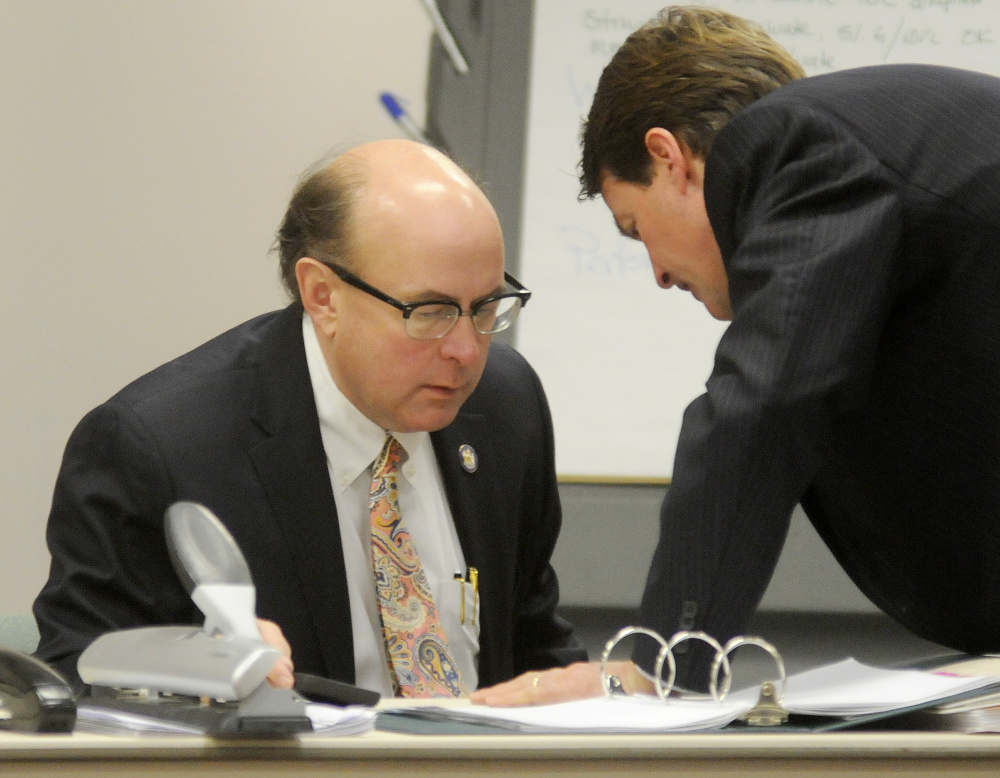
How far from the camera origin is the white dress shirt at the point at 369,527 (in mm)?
1547

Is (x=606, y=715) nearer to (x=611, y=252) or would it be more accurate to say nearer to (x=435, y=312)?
(x=435, y=312)

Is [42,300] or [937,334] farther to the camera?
[42,300]

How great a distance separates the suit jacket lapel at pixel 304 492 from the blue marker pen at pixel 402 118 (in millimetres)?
978

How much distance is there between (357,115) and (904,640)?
1702mm

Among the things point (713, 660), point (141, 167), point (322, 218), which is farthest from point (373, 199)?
point (141, 167)

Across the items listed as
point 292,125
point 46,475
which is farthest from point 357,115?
point 46,475

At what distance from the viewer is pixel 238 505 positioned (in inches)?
60.6

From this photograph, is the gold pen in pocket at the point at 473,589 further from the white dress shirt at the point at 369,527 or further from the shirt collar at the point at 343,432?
the shirt collar at the point at 343,432

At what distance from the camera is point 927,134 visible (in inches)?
49.2

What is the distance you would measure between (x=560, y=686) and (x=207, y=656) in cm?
34

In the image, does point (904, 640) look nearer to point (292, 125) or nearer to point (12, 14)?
point (292, 125)

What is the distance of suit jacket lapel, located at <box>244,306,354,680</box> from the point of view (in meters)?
1.50

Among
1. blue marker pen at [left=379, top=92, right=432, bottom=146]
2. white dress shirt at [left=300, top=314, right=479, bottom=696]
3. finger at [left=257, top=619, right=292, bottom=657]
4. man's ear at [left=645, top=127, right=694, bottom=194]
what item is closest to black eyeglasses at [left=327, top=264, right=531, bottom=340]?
white dress shirt at [left=300, top=314, right=479, bottom=696]

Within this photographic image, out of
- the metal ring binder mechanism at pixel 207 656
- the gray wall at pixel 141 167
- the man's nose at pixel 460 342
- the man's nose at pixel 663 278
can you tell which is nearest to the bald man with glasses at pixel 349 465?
the man's nose at pixel 460 342
